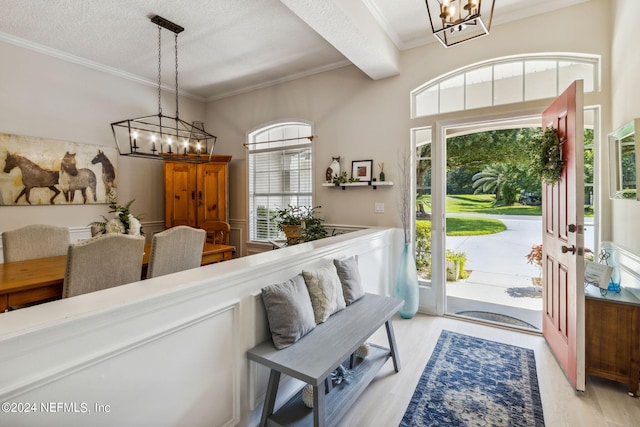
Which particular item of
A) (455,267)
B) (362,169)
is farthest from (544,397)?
(455,267)

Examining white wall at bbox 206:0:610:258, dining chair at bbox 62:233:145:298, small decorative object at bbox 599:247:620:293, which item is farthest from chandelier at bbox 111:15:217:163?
small decorative object at bbox 599:247:620:293

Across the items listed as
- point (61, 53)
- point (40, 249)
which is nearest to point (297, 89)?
point (61, 53)

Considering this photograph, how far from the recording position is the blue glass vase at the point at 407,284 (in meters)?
3.24

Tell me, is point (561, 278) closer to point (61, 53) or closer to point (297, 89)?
point (297, 89)

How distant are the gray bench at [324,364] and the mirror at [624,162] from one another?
183cm

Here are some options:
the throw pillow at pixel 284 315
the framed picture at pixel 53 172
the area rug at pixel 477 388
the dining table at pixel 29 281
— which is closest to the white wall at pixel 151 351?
the throw pillow at pixel 284 315

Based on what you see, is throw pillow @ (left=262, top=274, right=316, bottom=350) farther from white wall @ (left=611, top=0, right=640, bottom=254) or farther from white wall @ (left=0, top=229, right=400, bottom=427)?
white wall @ (left=611, top=0, right=640, bottom=254)

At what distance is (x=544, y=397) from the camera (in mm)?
1998

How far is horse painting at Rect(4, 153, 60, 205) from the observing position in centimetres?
328

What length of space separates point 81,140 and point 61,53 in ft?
3.26

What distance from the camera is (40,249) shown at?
2658mm

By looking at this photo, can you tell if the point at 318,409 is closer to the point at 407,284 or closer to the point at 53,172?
the point at 407,284

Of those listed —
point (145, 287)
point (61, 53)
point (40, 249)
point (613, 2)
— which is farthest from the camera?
point (61, 53)

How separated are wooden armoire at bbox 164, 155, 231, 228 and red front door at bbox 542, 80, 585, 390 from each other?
3995mm
